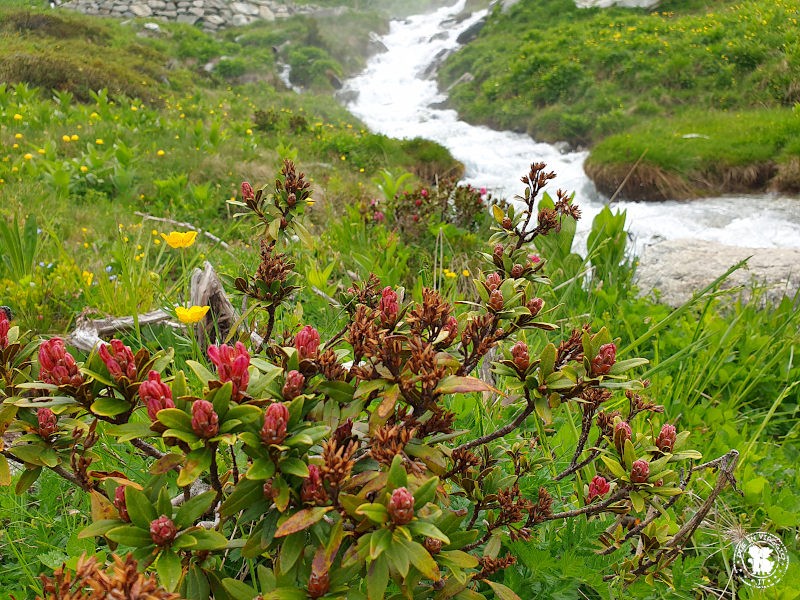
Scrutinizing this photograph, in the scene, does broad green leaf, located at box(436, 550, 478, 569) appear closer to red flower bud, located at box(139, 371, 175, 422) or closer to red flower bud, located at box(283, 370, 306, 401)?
red flower bud, located at box(283, 370, 306, 401)

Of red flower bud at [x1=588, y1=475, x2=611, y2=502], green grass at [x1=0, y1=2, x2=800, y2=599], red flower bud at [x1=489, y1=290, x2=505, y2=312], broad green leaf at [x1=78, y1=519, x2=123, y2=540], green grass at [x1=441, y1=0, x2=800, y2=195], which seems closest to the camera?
broad green leaf at [x1=78, y1=519, x2=123, y2=540]

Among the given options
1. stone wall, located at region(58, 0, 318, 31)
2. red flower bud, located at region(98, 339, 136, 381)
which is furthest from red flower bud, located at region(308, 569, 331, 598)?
stone wall, located at region(58, 0, 318, 31)

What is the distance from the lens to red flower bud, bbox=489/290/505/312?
1.05 m

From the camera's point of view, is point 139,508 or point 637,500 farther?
point 637,500

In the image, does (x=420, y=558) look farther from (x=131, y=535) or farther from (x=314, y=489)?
(x=131, y=535)

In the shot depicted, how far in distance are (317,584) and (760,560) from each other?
4.93 feet

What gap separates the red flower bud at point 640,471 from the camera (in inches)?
39.5

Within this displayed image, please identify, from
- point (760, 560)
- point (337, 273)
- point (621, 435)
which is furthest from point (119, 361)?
point (337, 273)

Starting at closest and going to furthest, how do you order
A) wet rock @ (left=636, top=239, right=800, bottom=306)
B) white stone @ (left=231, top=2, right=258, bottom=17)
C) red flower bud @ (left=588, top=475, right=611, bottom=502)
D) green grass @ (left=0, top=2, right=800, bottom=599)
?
red flower bud @ (left=588, top=475, right=611, bottom=502), green grass @ (left=0, top=2, right=800, bottom=599), wet rock @ (left=636, top=239, right=800, bottom=306), white stone @ (left=231, top=2, right=258, bottom=17)

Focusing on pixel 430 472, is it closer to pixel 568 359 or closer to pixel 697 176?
pixel 568 359

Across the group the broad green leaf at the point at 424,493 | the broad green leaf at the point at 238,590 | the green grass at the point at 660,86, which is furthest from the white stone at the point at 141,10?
the broad green leaf at the point at 424,493

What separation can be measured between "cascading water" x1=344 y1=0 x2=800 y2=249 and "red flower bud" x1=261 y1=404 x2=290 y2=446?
5630mm

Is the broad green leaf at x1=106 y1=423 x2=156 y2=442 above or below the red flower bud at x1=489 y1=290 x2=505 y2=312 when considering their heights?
below

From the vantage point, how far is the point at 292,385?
0.87 metres
